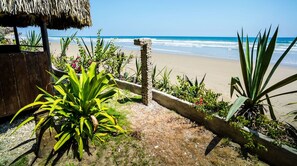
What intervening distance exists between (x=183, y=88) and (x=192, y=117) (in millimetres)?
925

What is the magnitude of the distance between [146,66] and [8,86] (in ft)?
8.37

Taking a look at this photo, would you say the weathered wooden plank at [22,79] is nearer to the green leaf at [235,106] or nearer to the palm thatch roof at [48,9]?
the palm thatch roof at [48,9]

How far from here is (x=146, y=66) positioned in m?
4.01

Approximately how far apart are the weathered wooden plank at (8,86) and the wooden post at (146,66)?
2.32 m

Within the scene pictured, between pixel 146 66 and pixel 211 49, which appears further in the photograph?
pixel 211 49

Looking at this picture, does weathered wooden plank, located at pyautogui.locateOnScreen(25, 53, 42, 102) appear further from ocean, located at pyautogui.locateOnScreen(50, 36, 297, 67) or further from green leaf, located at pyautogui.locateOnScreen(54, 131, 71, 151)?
ocean, located at pyautogui.locateOnScreen(50, 36, 297, 67)

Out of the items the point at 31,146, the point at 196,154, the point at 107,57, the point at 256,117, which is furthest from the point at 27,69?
the point at 256,117

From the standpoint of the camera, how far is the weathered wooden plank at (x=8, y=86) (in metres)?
3.32

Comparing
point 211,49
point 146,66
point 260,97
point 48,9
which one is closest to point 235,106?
point 260,97

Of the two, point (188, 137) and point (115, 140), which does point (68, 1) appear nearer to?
point (115, 140)

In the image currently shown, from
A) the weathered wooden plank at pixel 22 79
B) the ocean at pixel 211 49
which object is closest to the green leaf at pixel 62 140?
the weathered wooden plank at pixel 22 79

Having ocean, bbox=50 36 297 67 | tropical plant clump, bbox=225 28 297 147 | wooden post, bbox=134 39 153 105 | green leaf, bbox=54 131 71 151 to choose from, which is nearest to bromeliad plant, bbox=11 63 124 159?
green leaf, bbox=54 131 71 151

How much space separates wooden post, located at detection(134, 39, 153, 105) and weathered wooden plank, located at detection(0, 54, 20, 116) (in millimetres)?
2319

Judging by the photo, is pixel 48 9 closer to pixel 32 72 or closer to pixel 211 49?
pixel 32 72
